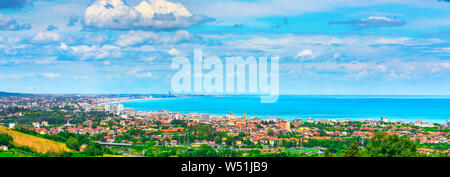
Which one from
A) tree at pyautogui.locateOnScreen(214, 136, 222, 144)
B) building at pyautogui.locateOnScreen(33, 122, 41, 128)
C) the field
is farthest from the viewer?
building at pyautogui.locateOnScreen(33, 122, 41, 128)

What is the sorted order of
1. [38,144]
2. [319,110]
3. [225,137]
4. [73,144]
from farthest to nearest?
[319,110] → [225,137] → [73,144] → [38,144]

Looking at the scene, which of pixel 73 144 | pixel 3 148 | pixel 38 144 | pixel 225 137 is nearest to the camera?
pixel 3 148

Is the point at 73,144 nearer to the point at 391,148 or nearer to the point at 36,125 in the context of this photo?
the point at 36,125

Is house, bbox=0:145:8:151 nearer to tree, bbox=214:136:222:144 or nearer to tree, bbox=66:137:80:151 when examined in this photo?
tree, bbox=66:137:80:151

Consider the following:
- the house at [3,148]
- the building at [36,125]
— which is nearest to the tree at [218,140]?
the house at [3,148]

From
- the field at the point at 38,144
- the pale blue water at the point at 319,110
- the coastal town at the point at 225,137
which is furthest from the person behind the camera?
the pale blue water at the point at 319,110

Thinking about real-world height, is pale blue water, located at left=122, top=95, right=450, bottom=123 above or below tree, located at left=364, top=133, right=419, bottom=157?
below

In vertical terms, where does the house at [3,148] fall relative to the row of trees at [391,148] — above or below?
below

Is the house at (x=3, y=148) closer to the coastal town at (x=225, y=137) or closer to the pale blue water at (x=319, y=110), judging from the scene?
the coastal town at (x=225, y=137)

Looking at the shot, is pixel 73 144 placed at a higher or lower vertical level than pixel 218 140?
higher

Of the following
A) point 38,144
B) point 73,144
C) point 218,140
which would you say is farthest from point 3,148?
point 218,140

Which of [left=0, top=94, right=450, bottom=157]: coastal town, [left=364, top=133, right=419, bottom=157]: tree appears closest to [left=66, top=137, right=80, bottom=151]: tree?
[left=0, top=94, right=450, bottom=157]: coastal town
